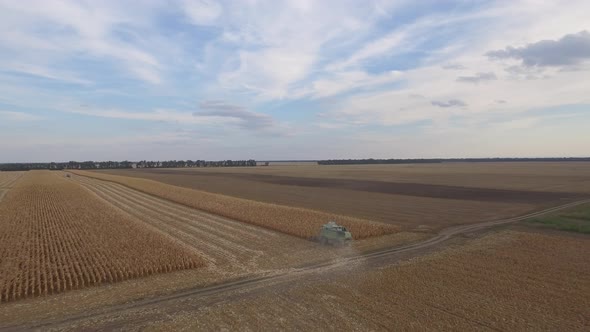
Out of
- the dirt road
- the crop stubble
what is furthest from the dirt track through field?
the crop stubble

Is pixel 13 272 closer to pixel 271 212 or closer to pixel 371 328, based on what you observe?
pixel 371 328

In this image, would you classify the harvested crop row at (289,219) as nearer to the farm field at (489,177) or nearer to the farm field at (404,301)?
the farm field at (404,301)

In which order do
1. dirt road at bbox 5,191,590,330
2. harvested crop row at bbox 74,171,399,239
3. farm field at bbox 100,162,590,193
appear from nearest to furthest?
dirt road at bbox 5,191,590,330 → harvested crop row at bbox 74,171,399,239 → farm field at bbox 100,162,590,193

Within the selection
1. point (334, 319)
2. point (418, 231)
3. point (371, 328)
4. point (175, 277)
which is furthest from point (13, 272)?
point (418, 231)

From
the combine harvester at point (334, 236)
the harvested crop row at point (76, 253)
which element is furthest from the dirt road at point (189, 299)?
the harvested crop row at point (76, 253)

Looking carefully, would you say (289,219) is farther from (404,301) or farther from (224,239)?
(404,301)

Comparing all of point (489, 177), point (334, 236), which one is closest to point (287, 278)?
point (334, 236)

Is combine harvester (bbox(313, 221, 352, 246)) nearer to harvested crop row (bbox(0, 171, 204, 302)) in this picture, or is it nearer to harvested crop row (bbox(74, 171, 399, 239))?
harvested crop row (bbox(74, 171, 399, 239))
